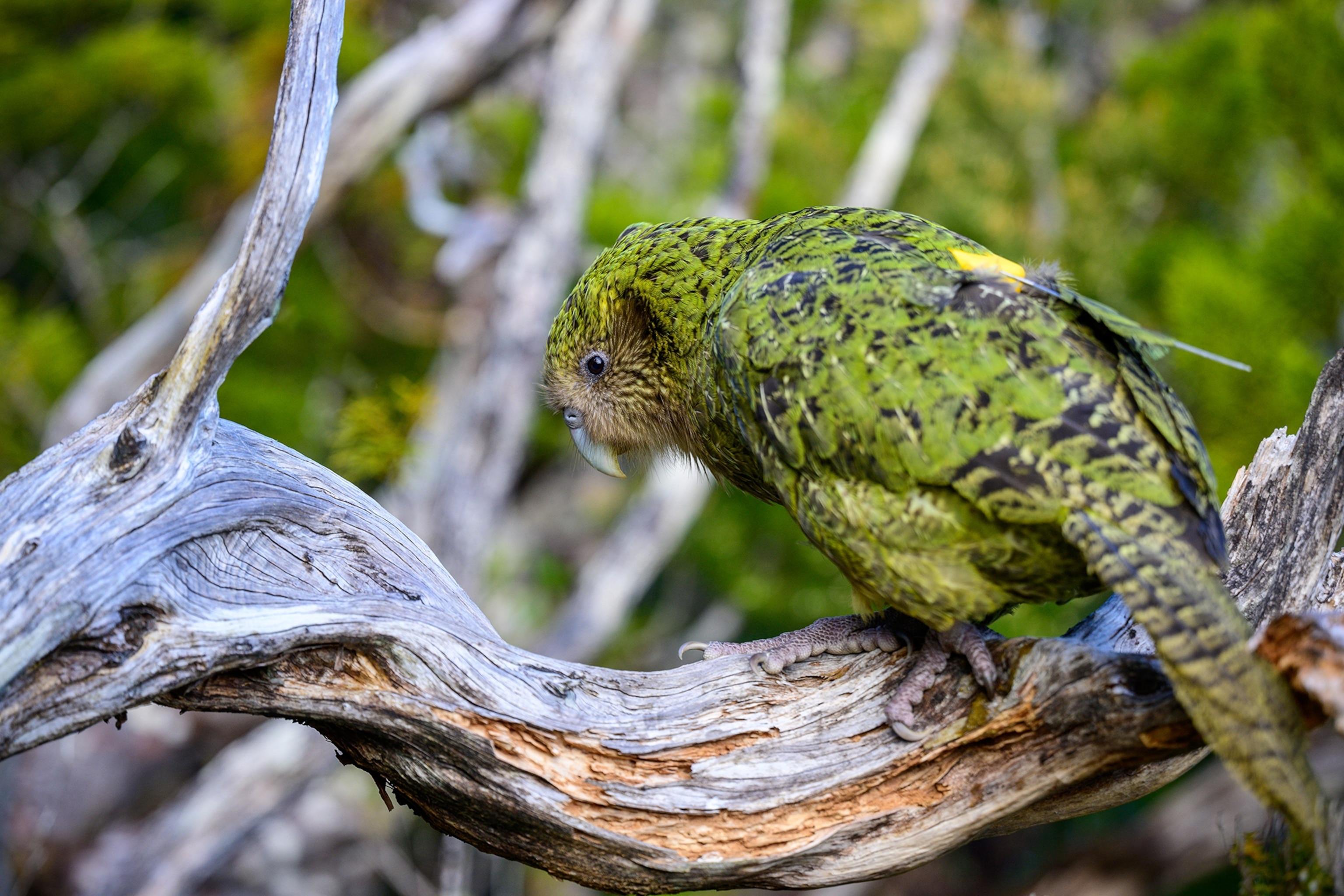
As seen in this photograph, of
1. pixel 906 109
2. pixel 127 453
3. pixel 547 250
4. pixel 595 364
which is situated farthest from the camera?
pixel 906 109

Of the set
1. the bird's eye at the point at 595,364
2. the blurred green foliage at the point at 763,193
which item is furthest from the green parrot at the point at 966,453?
the blurred green foliage at the point at 763,193

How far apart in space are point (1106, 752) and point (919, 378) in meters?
1.10

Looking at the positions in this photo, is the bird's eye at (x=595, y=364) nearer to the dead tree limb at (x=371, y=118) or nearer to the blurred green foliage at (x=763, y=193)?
the blurred green foliage at (x=763, y=193)

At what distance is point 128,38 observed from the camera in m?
8.29

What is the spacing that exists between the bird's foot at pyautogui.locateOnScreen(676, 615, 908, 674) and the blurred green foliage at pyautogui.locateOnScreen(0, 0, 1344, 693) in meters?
1.80

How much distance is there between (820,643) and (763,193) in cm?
633

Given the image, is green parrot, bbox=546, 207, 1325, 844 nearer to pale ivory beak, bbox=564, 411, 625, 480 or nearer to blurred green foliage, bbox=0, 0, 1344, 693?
pale ivory beak, bbox=564, 411, 625, 480

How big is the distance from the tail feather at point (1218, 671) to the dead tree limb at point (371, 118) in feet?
19.9

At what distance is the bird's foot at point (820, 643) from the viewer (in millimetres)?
3156

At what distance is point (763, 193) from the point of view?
8.88 m

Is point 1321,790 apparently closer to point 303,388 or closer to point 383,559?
point 383,559

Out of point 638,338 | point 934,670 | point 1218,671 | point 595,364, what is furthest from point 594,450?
point 1218,671

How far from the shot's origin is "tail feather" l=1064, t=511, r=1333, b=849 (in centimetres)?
226

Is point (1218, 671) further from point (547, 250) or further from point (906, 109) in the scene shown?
point (906, 109)
